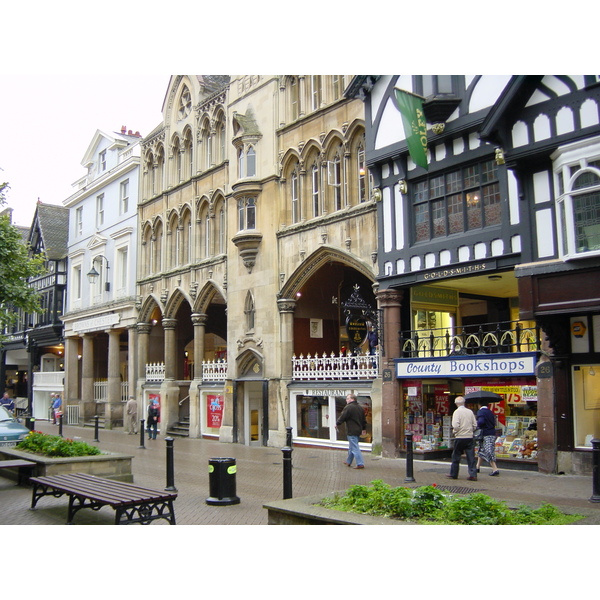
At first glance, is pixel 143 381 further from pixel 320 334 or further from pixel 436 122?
pixel 436 122

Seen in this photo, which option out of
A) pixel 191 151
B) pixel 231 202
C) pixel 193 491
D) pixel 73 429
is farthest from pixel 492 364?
pixel 73 429

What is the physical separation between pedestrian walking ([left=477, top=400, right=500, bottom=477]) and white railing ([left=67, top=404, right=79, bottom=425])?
26.9 meters

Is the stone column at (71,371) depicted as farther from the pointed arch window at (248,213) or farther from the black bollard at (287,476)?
the black bollard at (287,476)

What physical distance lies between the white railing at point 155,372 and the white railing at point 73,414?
26.1 feet

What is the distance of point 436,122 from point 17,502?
492 inches

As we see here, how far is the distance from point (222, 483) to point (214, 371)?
14910 millimetres

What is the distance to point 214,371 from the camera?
84.8 ft

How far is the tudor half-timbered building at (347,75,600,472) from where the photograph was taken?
43.2ft

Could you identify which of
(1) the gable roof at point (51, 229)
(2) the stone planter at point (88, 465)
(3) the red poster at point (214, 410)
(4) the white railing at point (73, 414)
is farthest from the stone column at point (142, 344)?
(2) the stone planter at point (88, 465)

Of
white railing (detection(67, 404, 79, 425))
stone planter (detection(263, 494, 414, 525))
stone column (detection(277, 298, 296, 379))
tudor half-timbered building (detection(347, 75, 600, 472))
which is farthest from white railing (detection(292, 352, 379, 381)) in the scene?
white railing (detection(67, 404, 79, 425))

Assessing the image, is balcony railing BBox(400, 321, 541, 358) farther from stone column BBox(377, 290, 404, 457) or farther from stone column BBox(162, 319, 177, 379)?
stone column BBox(162, 319, 177, 379)

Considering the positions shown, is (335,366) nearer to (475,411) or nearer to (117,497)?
(475,411)

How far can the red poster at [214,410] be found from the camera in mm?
24984

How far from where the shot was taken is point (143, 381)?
3019cm
